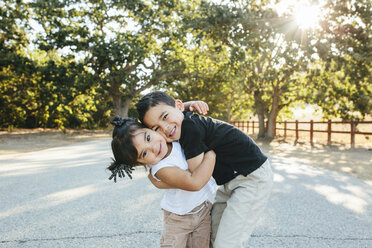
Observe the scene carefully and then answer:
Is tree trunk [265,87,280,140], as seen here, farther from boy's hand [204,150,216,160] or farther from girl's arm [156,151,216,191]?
girl's arm [156,151,216,191]

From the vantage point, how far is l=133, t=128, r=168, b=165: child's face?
1.72 meters

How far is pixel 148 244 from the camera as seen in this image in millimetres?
2697

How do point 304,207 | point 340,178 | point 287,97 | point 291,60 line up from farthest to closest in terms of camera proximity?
point 287,97
point 291,60
point 340,178
point 304,207

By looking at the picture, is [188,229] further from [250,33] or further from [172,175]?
[250,33]

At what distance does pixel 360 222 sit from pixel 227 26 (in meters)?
10.6

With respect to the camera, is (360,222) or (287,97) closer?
(360,222)

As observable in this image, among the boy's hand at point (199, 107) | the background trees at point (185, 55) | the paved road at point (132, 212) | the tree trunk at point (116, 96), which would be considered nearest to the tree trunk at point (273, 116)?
the background trees at point (185, 55)

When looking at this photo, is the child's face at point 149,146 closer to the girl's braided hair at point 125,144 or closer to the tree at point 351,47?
the girl's braided hair at point 125,144

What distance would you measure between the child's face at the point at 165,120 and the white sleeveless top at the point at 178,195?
3.4 inches

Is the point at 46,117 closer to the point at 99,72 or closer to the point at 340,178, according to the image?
the point at 99,72

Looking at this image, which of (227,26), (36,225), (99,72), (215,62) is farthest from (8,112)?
(36,225)

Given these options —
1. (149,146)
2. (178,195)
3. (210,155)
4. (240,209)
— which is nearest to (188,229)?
(178,195)

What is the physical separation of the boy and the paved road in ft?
3.35

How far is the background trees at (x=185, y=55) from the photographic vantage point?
35.9 ft
